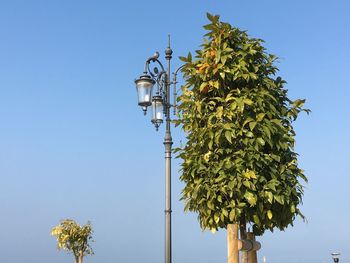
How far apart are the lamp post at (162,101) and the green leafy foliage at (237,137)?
133 cm

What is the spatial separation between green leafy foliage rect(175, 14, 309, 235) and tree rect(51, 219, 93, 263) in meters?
17.5

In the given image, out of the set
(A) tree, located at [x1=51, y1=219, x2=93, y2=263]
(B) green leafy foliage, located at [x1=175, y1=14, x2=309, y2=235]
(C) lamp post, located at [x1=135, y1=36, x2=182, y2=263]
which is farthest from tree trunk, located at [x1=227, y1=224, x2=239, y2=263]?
(A) tree, located at [x1=51, y1=219, x2=93, y2=263]

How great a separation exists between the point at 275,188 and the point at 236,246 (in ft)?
5.25

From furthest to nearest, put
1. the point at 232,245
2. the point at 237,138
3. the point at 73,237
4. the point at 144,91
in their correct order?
the point at 73,237 < the point at 144,91 < the point at 237,138 < the point at 232,245

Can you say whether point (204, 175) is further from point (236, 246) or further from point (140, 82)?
point (140, 82)

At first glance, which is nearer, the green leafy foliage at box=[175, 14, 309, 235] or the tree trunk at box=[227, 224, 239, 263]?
the tree trunk at box=[227, 224, 239, 263]

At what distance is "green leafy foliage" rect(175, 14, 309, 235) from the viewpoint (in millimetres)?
8016

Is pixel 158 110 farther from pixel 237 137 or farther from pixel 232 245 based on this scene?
pixel 232 245

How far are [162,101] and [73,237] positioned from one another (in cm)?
1638

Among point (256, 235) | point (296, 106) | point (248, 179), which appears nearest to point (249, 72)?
point (296, 106)

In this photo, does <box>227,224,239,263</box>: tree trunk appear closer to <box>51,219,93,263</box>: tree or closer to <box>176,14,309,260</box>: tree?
<box>176,14,309,260</box>: tree

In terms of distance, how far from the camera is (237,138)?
8180mm

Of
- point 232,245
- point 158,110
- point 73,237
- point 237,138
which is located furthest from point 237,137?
point 73,237

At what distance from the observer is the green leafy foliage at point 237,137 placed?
8.02 meters
